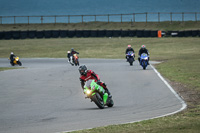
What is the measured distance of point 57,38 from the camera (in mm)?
62688

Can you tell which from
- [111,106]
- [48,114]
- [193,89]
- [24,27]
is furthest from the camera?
[24,27]

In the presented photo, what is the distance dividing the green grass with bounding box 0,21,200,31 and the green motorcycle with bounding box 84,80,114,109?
54913 mm

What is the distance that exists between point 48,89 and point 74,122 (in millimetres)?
8032

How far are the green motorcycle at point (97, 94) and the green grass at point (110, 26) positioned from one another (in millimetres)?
54913

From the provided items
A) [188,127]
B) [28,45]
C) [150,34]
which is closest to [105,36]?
[150,34]

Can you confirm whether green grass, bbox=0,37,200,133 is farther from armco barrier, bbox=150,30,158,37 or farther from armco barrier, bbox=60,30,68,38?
armco barrier, bbox=60,30,68,38

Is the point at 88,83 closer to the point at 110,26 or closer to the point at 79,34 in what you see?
the point at 79,34

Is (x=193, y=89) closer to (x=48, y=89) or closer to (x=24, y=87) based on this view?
(x=48, y=89)

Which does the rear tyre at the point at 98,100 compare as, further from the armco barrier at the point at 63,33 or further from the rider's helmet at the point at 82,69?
the armco barrier at the point at 63,33

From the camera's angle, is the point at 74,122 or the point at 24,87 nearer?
the point at 74,122

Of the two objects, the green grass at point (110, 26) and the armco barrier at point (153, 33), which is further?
the green grass at point (110, 26)

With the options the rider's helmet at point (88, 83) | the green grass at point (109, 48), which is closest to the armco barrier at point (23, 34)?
the green grass at point (109, 48)

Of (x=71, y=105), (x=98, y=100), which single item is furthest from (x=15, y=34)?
(x=98, y=100)

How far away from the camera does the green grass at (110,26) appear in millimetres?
67562
